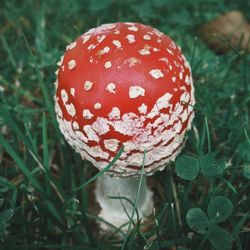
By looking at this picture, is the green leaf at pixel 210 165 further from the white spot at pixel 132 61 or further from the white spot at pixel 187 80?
the white spot at pixel 132 61

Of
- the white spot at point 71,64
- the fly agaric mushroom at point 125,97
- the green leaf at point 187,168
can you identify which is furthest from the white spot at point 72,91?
the green leaf at point 187,168

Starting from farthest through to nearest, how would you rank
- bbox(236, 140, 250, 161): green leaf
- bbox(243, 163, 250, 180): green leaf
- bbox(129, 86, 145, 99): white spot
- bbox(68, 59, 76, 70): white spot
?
bbox(236, 140, 250, 161): green leaf → bbox(243, 163, 250, 180): green leaf → bbox(68, 59, 76, 70): white spot → bbox(129, 86, 145, 99): white spot

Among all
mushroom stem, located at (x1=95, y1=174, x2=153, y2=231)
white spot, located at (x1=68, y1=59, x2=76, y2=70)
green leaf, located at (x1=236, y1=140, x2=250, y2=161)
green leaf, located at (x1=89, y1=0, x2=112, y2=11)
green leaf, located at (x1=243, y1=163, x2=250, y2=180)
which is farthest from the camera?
green leaf, located at (x1=89, y1=0, x2=112, y2=11)

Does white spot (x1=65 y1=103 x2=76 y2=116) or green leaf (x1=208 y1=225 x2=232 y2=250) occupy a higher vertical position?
white spot (x1=65 y1=103 x2=76 y2=116)

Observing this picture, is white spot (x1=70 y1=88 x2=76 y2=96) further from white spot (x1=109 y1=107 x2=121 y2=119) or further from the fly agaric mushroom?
white spot (x1=109 y1=107 x2=121 y2=119)

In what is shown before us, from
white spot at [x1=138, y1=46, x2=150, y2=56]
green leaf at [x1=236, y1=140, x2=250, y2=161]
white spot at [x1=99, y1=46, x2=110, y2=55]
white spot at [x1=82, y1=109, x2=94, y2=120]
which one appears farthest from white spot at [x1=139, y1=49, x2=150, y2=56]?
green leaf at [x1=236, y1=140, x2=250, y2=161]

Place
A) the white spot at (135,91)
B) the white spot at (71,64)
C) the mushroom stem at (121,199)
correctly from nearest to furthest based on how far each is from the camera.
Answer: the white spot at (135,91) → the white spot at (71,64) → the mushroom stem at (121,199)

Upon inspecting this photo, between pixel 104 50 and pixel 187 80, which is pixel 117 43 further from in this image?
pixel 187 80
